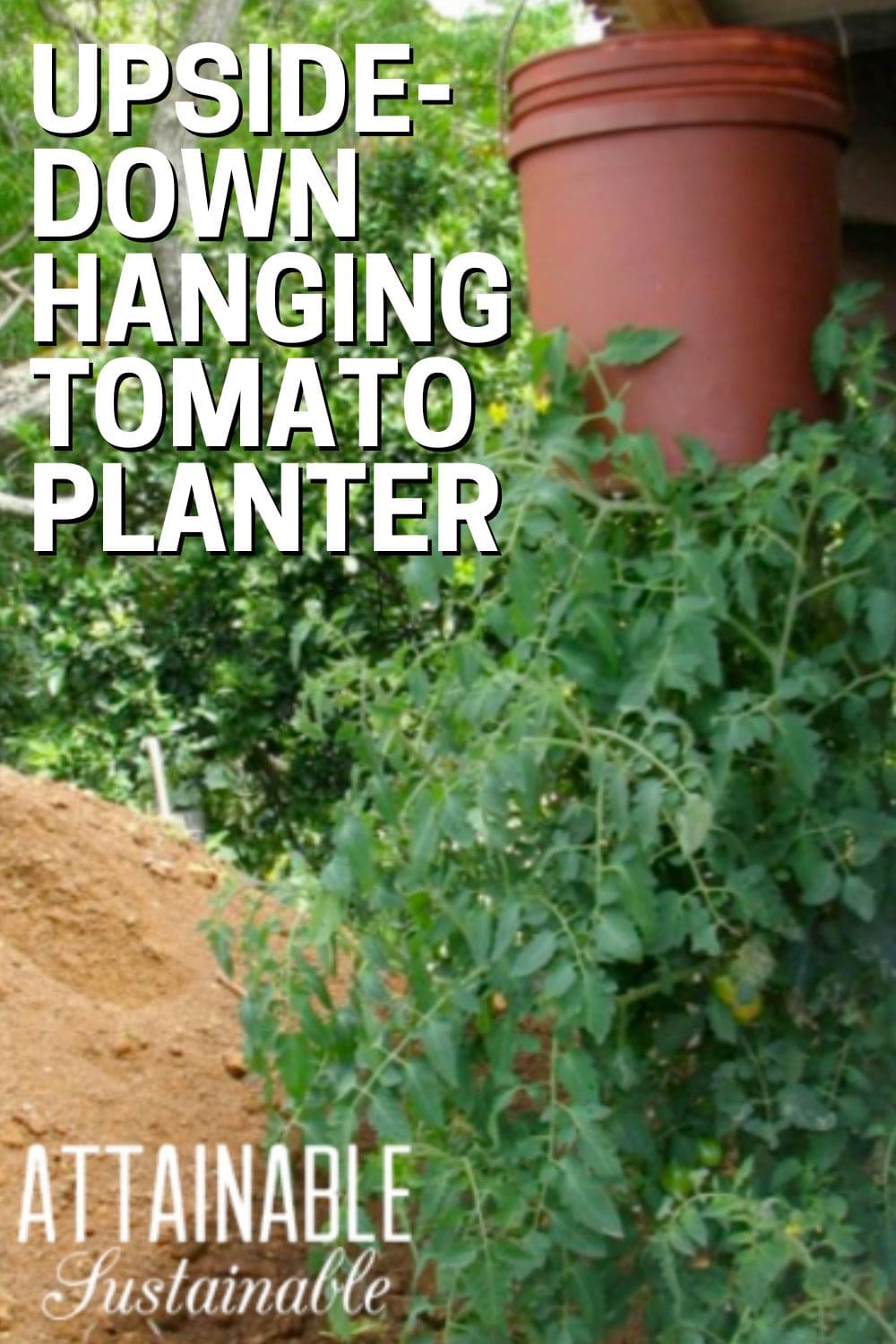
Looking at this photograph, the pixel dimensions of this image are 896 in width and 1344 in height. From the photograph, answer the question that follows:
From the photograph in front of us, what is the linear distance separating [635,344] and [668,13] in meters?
0.50

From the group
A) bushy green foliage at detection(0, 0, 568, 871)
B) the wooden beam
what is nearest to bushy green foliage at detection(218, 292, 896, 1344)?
the wooden beam

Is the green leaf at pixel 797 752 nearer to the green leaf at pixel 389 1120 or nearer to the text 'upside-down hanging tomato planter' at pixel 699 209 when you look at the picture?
the text 'upside-down hanging tomato planter' at pixel 699 209

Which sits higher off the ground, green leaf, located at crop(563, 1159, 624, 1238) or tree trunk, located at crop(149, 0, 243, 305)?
tree trunk, located at crop(149, 0, 243, 305)

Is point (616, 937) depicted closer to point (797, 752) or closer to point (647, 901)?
point (647, 901)

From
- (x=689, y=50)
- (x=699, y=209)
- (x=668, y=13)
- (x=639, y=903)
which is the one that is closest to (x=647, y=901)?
(x=639, y=903)

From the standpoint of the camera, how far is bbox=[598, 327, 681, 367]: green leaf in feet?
8.23

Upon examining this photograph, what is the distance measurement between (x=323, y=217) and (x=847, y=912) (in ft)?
13.7

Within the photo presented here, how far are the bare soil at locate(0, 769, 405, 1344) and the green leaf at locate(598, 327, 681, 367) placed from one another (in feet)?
5.46

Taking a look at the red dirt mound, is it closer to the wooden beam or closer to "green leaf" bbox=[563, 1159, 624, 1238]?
"green leaf" bbox=[563, 1159, 624, 1238]

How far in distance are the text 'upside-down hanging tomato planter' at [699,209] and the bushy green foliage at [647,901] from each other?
0.06 metres

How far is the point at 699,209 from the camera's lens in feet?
8.23

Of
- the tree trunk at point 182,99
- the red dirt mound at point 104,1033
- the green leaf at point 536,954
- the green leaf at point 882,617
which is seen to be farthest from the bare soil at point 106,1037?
the tree trunk at point 182,99

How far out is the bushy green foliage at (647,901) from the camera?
7.95ft

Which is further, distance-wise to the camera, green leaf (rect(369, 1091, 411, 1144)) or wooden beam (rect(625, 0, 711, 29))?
wooden beam (rect(625, 0, 711, 29))
